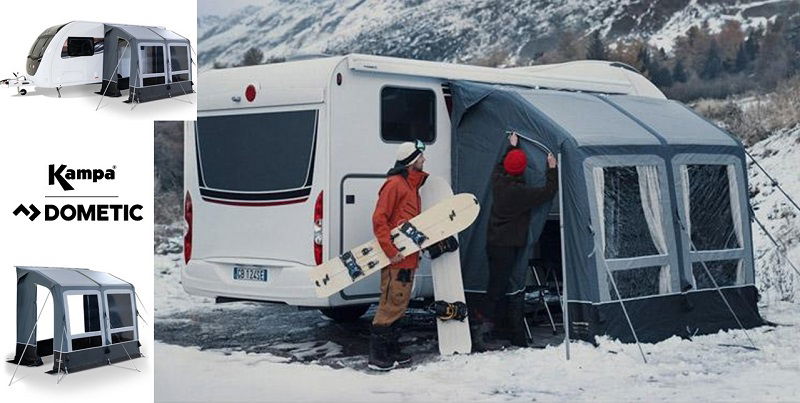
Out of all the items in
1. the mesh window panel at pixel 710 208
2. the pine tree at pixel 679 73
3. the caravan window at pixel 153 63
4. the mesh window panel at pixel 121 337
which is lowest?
the mesh window panel at pixel 121 337

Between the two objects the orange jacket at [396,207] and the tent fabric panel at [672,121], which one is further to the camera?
the tent fabric panel at [672,121]

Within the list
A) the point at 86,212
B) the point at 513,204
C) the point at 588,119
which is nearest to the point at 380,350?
the point at 513,204

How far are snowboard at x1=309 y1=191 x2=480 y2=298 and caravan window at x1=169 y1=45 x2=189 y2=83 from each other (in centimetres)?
170

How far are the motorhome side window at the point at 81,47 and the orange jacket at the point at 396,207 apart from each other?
226 centimetres

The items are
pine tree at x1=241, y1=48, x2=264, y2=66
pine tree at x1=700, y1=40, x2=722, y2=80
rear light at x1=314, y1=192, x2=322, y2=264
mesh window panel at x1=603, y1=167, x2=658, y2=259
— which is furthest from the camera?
pine tree at x1=241, y1=48, x2=264, y2=66

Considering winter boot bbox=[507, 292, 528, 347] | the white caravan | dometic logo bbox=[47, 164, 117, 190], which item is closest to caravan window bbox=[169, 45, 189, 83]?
the white caravan

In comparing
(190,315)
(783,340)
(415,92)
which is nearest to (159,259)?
(190,315)

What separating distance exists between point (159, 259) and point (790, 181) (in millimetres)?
8196

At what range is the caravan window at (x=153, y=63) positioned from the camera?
26.6ft

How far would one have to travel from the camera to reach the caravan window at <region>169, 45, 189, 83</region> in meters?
8.23

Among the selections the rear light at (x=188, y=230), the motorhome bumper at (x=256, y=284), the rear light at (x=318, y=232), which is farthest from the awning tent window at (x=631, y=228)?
the rear light at (x=188, y=230)

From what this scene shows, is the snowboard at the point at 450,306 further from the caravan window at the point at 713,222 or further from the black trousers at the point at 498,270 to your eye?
the caravan window at the point at 713,222

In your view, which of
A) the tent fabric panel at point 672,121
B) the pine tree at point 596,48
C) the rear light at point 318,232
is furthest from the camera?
the pine tree at point 596,48

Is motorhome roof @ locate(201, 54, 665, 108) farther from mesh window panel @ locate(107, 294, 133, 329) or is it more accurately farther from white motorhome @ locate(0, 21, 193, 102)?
mesh window panel @ locate(107, 294, 133, 329)
